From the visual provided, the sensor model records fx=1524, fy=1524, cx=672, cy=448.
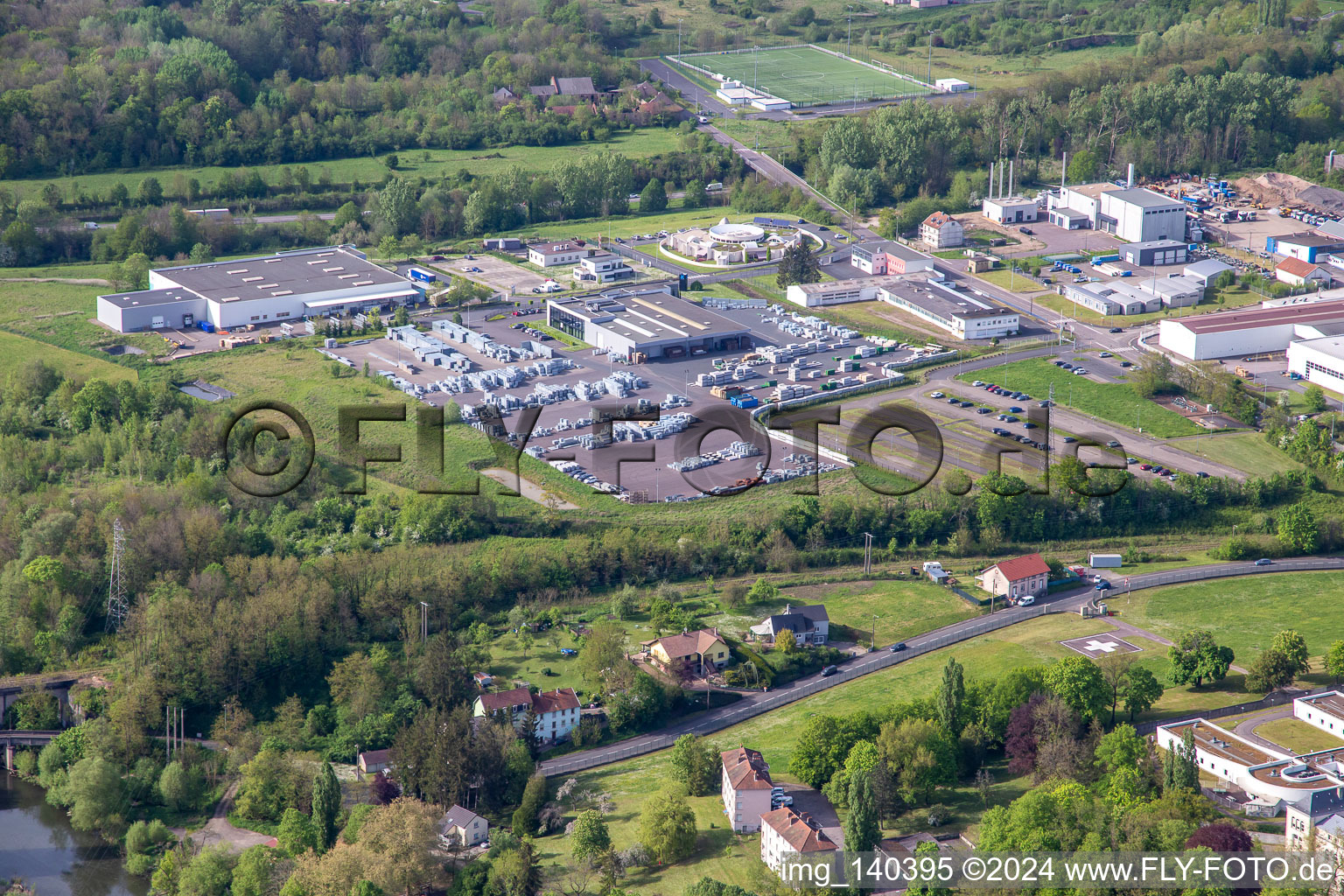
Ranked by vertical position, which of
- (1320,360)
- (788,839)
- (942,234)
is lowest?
(788,839)

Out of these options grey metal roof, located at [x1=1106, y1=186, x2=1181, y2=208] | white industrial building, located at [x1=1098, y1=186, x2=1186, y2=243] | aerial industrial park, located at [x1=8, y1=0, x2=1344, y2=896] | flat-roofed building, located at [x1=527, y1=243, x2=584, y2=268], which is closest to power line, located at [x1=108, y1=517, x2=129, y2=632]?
aerial industrial park, located at [x1=8, y1=0, x2=1344, y2=896]

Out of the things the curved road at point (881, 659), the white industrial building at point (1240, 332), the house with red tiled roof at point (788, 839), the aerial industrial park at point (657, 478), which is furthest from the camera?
the white industrial building at point (1240, 332)

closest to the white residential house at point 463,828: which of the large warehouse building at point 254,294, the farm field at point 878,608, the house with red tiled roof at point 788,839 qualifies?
the house with red tiled roof at point 788,839

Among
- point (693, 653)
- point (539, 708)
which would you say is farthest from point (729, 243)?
point (539, 708)

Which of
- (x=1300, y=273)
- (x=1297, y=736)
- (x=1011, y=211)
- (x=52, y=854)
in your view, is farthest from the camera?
(x=1011, y=211)

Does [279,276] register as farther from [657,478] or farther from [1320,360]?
[1320,360]

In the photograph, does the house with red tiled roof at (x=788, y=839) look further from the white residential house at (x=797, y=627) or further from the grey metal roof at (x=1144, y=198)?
the grey metal roof at (x=1144, y=198)

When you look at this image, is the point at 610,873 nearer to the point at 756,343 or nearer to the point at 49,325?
the point at 756,343
